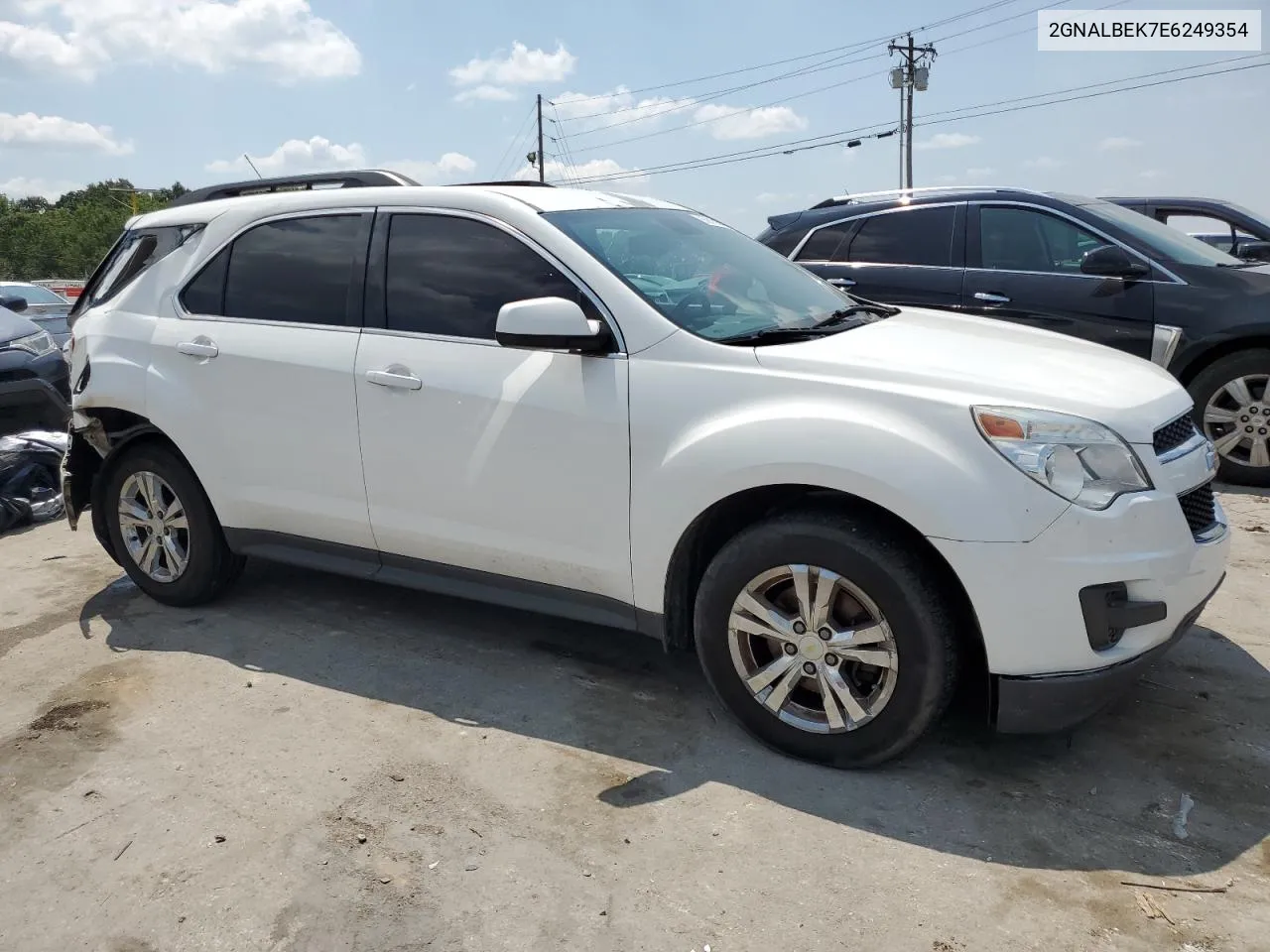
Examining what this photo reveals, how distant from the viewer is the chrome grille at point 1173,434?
9.59 feet

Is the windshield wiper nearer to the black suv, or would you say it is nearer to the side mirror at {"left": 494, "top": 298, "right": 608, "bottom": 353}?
the side mirror at {"left": 494, "top": 298, "right": 608, "bottom": 353}

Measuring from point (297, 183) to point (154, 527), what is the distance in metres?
1.67

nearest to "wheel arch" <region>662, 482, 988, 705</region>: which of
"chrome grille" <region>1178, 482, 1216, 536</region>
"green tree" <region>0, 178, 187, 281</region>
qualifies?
"chrome grille" <region>1178, 482, 1216, 536</region>

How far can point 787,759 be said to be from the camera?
3189 millimetres

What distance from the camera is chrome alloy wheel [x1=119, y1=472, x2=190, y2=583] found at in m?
4.52

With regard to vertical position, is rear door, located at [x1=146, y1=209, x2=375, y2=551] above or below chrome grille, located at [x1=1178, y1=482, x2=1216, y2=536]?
above

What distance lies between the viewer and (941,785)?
304 centimetres

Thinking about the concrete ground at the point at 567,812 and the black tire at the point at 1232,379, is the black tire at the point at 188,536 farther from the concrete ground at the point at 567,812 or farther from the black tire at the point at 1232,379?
the black tire at the point at 1232,379

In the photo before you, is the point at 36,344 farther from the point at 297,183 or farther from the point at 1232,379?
the point at 1232,379

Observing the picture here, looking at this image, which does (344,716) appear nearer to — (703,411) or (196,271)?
(703,411)

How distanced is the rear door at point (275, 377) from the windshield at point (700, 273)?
0.99 metres

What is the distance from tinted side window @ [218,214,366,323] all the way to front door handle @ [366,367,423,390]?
1.11ft

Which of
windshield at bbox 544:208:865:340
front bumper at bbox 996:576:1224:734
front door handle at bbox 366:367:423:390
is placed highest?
windshield at bbox 544:208:865:340

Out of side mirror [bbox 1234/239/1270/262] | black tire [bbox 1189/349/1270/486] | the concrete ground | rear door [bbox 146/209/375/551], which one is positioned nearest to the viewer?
the concrete ground
